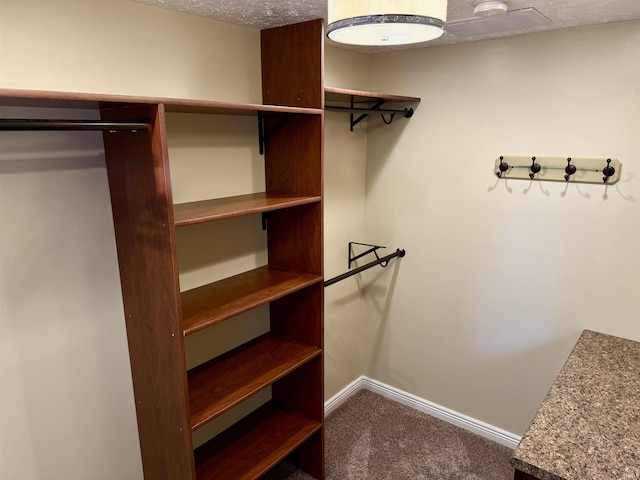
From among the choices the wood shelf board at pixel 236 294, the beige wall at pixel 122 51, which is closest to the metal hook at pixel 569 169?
the wood shelf board at pixel 236 294

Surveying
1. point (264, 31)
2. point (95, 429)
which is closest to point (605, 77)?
point (264, 31)

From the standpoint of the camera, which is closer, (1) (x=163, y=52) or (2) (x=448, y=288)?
(1) (x=163, y=52)

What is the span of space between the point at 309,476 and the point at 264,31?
2171 millimetres

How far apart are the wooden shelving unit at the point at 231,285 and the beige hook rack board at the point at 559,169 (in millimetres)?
1009

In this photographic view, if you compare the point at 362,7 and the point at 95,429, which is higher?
the point at 362,7

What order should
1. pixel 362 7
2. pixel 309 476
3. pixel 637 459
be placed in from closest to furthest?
pixel 362 7 → pixel 637 459 → pixel 309 476

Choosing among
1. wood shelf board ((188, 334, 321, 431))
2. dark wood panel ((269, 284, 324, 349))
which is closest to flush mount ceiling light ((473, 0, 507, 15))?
dark wood panel ((269, 284, 324, 349))

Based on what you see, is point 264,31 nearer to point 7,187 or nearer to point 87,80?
point 87,80

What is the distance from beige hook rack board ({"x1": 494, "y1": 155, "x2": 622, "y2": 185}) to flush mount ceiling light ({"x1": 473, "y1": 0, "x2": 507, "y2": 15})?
794 millimetres

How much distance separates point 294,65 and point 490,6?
2.55 ft

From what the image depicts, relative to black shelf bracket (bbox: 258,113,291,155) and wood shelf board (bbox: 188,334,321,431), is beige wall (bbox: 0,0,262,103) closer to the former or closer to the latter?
black shelf bracket (bbox: 258,113,291,155)

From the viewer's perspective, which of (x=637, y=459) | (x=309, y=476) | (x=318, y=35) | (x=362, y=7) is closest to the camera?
(x=362, y=7)

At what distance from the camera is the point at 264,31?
189 centimetres

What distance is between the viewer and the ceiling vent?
167 cm
